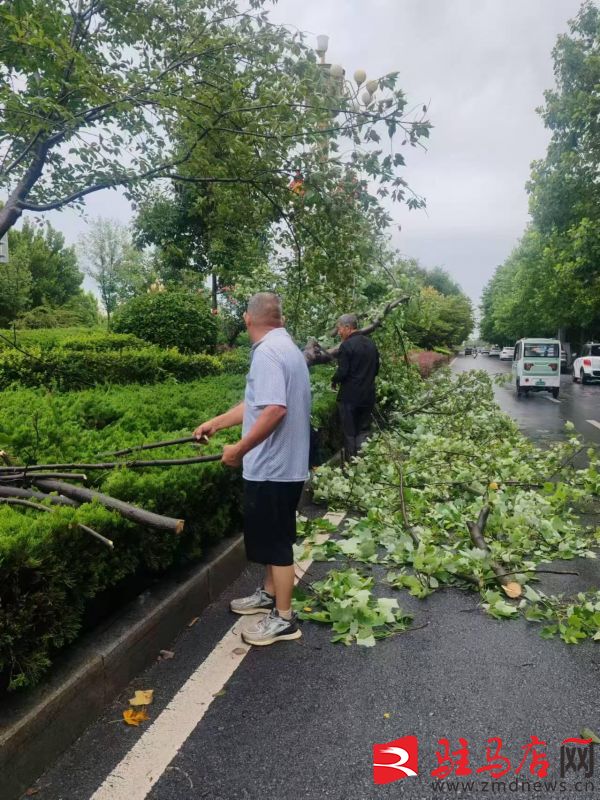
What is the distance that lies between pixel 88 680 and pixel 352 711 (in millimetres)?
1114

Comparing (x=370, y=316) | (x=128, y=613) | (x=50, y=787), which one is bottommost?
(x=50, y=787)

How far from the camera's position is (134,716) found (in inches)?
103

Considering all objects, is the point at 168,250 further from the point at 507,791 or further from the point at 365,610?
the point at 507,791

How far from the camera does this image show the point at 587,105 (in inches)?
806

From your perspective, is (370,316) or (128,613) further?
(370,316)

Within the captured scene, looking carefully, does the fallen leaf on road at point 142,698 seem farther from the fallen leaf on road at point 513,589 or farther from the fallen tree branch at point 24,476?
the fallen leaf on road at point 513,589

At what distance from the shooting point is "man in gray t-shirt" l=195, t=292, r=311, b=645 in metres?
3.31

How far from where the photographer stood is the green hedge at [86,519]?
2346 mm

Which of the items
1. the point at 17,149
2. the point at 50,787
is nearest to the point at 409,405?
the point at 17,149

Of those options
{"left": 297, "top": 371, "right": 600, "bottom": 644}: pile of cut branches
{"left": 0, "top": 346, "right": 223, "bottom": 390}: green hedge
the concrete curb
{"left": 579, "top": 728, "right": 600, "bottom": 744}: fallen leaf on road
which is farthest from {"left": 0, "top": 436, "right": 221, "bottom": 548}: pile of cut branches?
{"left": 0, "top": 346, "right": 223, "bottom": 390}: green hedge

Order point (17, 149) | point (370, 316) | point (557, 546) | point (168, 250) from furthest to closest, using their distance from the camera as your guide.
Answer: point (370, 316) < point (168, 250) < point (17, 149) < point (557, 546)

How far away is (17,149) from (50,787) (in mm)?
6493

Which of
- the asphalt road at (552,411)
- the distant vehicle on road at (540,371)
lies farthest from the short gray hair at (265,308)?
the distant vehicle on road at (540,371)

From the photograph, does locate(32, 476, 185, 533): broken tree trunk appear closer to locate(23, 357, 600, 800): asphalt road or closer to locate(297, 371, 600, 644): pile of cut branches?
locate(23, 357, 600, 800): asphalt road
